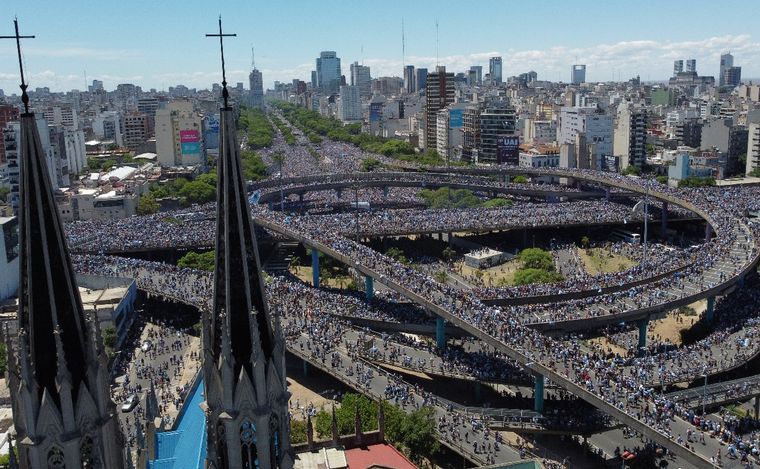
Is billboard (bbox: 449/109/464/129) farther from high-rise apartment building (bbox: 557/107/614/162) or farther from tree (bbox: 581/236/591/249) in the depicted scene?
tree (bbox: 581/236/591/249)

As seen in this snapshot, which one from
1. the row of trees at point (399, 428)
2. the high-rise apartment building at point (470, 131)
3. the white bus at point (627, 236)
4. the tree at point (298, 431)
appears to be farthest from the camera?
the high-rise apartment building at point (470, 131)

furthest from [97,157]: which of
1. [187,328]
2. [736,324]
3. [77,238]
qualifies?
[736,324]

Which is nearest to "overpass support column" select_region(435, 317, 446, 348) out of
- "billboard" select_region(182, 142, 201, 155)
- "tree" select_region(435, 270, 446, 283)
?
"tree" select_region(435, 270, 446, 283)

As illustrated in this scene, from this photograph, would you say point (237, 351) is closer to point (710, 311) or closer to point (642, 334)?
point (642, 334)

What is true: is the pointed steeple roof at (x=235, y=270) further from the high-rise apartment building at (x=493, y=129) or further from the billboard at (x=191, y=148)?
the billboard at (x=191, y=148)

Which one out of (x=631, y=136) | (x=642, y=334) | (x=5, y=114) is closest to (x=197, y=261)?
(x=642, y=334)

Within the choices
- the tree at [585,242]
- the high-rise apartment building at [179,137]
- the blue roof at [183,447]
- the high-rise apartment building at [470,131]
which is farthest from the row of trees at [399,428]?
the high-rise apartment building at [470,131]

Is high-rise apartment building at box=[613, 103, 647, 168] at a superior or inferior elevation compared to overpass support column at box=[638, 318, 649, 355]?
superior
